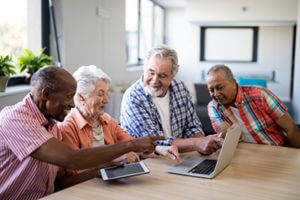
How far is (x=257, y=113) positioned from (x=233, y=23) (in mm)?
5709

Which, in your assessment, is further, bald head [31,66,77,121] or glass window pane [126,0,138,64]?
glass window pane [126,0,138,64]

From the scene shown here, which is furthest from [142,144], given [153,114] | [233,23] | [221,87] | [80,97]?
[233,23]

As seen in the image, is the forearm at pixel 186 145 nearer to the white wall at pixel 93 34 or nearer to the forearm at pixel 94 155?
the forearm at pixel 94 155

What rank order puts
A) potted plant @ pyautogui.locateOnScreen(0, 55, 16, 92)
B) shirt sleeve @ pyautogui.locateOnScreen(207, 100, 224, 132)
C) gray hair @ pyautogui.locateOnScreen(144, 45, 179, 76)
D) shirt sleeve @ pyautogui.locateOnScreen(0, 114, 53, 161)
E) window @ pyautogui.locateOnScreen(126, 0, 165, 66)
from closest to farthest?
shirt sleeve @ pyautogui.locateOnScreen(0, 114, 53, 161), gray hair @ pyautogui.locateOnScreen(144, 45, 179, 76), shirt sleeve @ pyautogui.locateOnScreen(207, 100, 224, 132), potted plant @ pyautogui.locateOnScreen(0, 55, 16, 92), window @ pyautogui.locateOnScreen(126, 0, 165, 66)

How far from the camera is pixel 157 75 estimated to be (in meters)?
2.16

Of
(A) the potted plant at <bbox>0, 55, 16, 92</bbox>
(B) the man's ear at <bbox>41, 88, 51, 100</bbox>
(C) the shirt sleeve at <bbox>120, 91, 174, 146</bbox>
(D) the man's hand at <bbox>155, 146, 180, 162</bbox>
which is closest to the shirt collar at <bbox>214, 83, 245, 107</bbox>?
(C) the shirt sleeve at <bbox>120, 91, 174, 146</bbox>

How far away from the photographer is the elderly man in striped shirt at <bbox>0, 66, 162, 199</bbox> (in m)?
1.29

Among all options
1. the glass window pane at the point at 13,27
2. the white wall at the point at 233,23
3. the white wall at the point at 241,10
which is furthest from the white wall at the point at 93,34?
the white wall at the point at 233,23

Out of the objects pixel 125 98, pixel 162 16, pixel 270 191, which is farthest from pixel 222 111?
pixel 162 16

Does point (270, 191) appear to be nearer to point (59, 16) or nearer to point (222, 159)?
point (222, 159)

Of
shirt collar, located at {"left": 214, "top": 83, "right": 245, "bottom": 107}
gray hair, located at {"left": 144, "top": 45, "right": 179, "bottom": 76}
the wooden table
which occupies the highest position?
gray hair, located at {"left": 144, "top": 45, "right": 179, "bottom": 76}

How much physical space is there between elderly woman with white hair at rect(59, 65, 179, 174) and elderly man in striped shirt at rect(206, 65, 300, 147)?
25.5 inches

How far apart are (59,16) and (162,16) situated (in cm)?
515

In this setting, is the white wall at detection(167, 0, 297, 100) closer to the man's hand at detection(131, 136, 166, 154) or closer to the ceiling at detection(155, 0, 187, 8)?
the ceiling at detection(155, 0, 187, 8)
